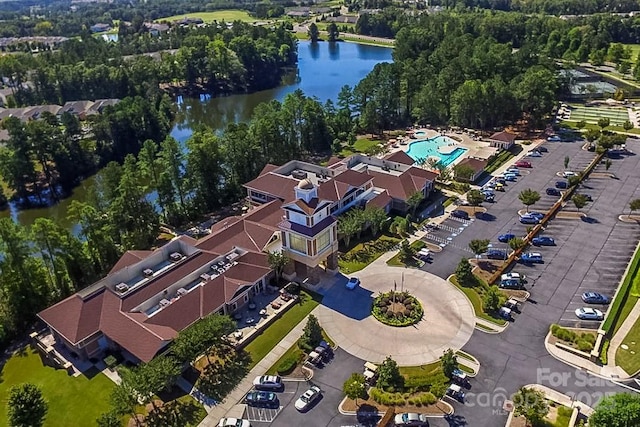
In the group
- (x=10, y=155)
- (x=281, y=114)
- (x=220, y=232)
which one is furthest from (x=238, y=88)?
(x=220, y=232)

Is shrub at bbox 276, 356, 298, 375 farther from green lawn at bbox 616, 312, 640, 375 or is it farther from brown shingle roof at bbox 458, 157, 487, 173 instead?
brown shingle roof at bbox 458, 157, 487, 173

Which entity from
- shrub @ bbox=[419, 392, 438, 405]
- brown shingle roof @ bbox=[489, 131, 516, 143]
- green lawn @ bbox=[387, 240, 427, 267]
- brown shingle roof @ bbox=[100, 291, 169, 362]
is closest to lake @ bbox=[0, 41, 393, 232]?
brown shingle roof @ bbox=[100, 291, 169, 362]

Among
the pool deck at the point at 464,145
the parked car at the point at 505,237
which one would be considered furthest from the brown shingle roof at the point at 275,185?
the pool deck at the point at 464,145

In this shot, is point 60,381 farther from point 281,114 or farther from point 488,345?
point 281,114

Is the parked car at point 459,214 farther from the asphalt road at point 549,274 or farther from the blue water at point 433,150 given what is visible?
the blue water at point 433,150

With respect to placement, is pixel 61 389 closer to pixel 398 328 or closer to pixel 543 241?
pixel 398 328

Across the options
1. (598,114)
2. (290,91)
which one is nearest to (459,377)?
(598,114)

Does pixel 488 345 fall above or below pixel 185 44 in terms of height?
below

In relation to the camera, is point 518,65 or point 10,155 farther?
point 518,65
